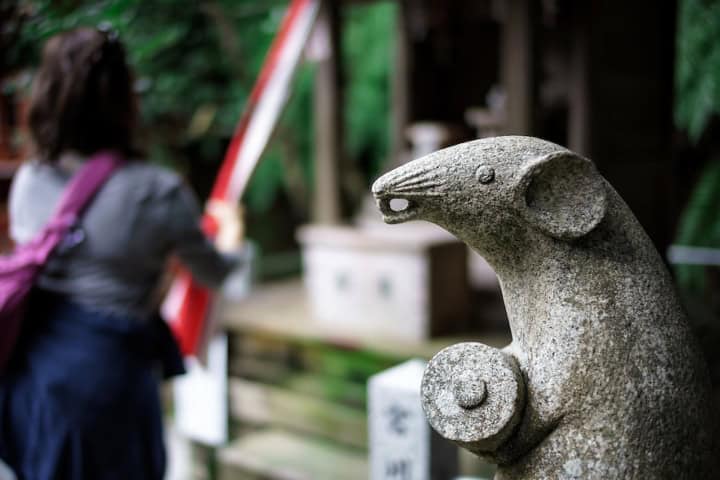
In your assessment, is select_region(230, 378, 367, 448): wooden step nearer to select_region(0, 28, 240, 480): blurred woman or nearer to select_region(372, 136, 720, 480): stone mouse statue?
select_region(0, 28, 240, 480): blurred woman

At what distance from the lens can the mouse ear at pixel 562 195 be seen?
42.5 inches

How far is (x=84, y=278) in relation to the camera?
1752 mm

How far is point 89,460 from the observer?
1.76 metres

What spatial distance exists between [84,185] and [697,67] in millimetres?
3388

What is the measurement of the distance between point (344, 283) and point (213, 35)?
1.90 metres

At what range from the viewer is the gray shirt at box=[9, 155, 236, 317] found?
173 cm

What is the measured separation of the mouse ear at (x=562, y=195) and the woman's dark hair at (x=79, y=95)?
117 cm

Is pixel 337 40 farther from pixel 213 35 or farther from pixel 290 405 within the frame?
pixel 290 405

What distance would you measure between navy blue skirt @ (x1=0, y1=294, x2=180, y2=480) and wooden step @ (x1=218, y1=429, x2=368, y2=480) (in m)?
1.41

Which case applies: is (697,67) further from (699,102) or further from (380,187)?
(380,187)

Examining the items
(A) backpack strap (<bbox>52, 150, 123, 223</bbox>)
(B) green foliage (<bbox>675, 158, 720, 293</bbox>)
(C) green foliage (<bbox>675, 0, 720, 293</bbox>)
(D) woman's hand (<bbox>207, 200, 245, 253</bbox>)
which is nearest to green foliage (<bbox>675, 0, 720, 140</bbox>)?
(C) green foliage (<bbox>675, 0, 720, 293</bbox>)

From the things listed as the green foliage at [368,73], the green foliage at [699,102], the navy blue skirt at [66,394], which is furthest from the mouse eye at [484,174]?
the green foliage at [368,73]

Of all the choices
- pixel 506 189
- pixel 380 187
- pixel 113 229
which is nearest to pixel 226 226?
pixel 113 229

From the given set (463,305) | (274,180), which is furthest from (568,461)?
(274,180)
